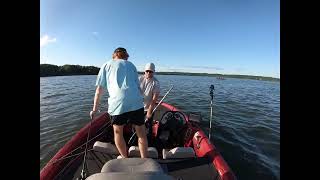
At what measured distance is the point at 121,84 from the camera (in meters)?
3.26

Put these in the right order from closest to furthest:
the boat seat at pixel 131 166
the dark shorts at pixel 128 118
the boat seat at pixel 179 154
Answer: the boat seat at pixel 131 166 < the dark shorts at pixel 128 118 < the boat seat at pixel 179 154

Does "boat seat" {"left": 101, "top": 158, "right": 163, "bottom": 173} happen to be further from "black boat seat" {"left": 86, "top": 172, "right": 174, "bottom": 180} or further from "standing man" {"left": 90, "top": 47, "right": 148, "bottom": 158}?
"standing man" {"left": 90, "top": 47, "right": 148, "bottom": 158}

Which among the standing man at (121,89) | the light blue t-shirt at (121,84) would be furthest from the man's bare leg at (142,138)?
the light blue t-shirt at (121,84)

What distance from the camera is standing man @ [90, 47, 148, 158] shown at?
325 cm

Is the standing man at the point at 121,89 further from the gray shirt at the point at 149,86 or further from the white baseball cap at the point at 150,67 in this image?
the gray shirt at the point at 149,86

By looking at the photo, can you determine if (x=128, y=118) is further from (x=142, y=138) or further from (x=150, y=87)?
(x=150, y=87)

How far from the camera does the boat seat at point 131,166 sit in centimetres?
259

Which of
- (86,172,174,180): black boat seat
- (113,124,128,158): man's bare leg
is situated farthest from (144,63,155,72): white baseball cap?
(86,172,174,180): black boat seat

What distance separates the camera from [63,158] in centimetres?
397

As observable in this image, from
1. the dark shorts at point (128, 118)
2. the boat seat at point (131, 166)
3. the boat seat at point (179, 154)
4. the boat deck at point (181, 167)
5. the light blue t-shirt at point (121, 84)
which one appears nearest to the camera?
the boat seat at point (131, 166)

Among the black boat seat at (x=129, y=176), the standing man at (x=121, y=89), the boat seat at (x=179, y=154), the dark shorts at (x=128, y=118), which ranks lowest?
the boat seat at (x=179, y=154)
